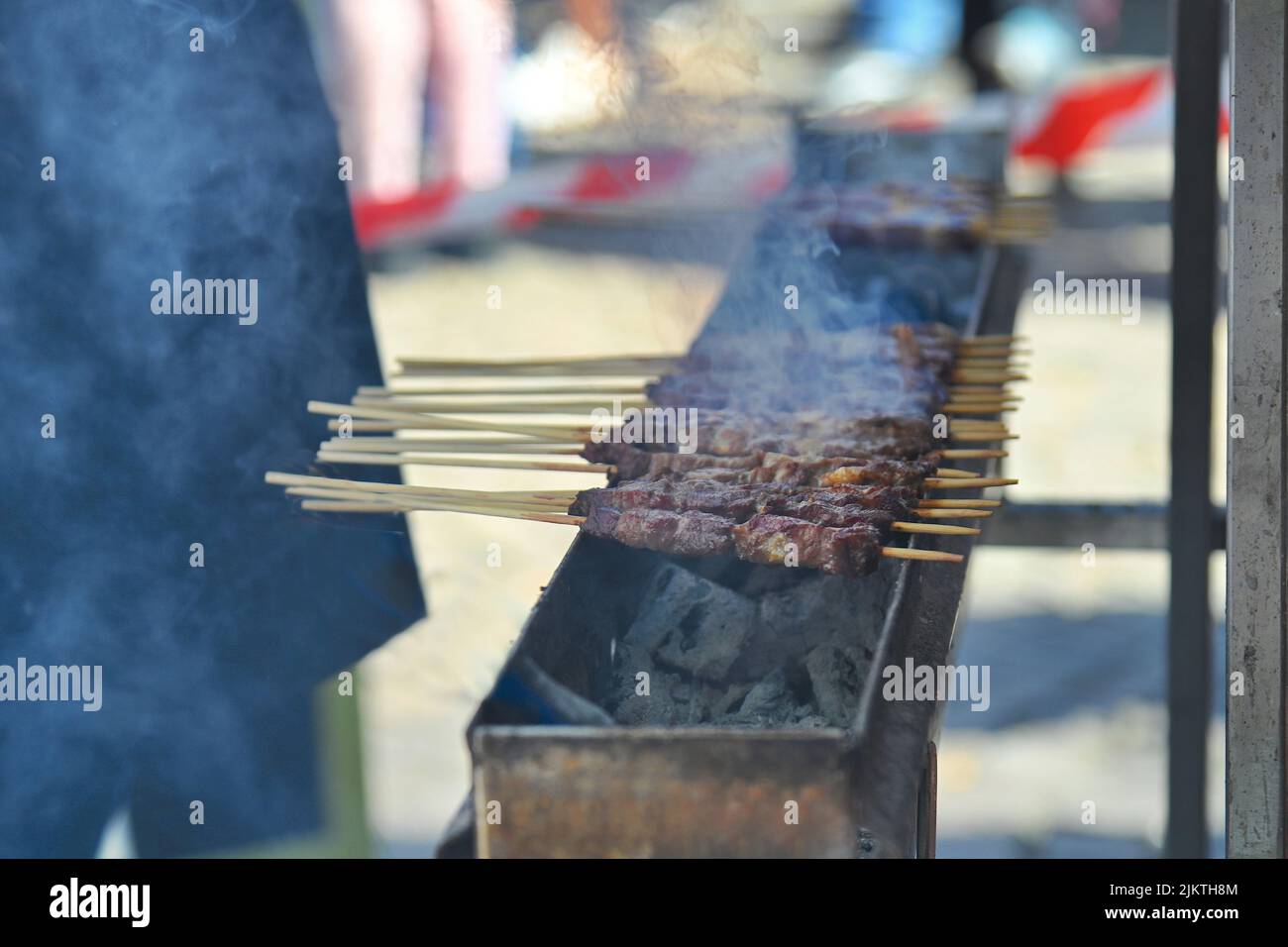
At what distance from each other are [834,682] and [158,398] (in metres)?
1.82

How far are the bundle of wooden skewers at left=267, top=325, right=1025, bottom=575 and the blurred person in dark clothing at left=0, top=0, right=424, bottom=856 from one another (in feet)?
0.91

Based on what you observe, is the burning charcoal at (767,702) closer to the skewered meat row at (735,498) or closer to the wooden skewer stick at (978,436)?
the skewered meat row at (735,498)

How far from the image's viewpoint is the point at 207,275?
3309mm

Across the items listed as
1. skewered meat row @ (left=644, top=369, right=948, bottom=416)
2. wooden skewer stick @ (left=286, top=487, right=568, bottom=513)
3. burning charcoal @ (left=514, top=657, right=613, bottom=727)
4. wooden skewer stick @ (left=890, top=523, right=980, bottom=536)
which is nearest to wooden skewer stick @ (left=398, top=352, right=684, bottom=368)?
skewered meat row @ (left=644, top=369, right=948, bottom=416)

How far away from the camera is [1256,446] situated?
249cm

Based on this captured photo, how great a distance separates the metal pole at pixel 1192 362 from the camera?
3.97 meters

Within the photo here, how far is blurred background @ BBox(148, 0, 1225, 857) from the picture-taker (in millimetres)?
5473

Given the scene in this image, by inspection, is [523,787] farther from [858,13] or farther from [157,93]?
[858,13]

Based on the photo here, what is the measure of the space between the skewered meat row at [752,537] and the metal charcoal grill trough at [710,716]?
0.08 meters

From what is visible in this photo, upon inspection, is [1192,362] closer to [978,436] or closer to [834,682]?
[978,436]

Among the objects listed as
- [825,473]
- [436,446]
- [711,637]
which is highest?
[436,446]

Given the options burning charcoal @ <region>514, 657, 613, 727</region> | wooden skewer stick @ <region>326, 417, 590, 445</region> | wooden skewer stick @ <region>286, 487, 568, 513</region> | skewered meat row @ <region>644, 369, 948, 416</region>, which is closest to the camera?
burning charcoal @ <region>514, 657, 613, 727</region>

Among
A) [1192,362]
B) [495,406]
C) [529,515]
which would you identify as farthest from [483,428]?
[1192,362]

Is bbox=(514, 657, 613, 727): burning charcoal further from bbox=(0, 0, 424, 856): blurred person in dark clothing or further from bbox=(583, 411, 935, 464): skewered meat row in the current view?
bbox=(0, 0, 424, 856): blurred person in dark clothing
